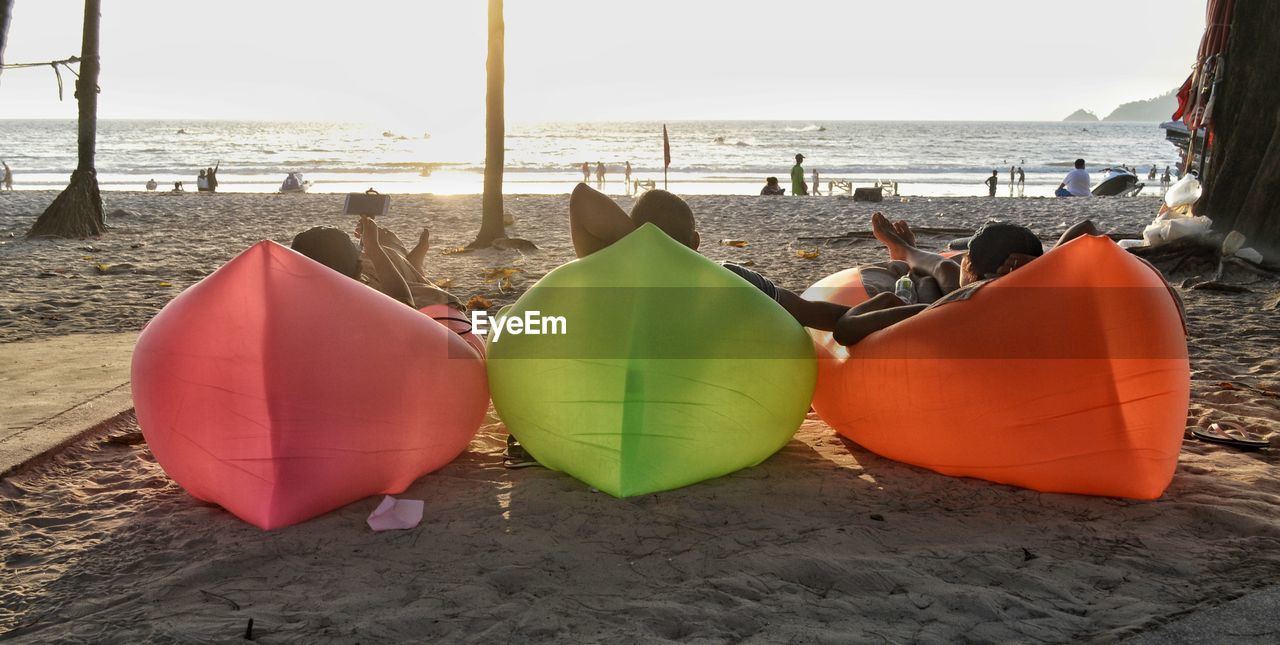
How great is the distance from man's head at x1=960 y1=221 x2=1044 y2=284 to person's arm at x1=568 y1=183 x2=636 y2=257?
4.62 feet

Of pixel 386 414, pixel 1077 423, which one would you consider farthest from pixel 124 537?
pixel 1077 423

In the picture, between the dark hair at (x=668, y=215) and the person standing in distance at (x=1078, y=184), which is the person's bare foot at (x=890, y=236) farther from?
the person standing in distance at (x=1078, y=184)

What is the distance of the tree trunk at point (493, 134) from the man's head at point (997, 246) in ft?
25.5

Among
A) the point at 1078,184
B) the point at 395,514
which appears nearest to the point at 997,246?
the point at 395,514

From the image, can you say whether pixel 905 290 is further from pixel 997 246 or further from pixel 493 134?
pixel 493 134

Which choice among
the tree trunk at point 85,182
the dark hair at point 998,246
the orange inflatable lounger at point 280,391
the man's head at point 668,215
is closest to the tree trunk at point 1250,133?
the dark hair at point 998,246

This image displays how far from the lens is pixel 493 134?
11.2 meters

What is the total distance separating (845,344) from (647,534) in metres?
1.29

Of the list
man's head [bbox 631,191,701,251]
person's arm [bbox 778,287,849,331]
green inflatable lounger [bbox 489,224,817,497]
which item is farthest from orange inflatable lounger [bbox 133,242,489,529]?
person's arm [bbox 778,287,849,331]

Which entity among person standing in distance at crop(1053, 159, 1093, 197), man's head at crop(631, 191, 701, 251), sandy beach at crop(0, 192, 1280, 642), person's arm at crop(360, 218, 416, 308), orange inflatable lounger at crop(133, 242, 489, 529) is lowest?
sandy beach at crop(0, 192, 1280, 642)

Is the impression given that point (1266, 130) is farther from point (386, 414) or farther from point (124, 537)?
point (124, 537)

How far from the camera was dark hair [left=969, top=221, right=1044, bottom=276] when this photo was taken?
12.3 feet

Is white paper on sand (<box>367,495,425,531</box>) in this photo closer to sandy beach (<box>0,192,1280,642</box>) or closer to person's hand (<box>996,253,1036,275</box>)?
sandy beach (<box>0,192,1280,642</box>)

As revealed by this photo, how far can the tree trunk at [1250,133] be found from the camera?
7984 mm
